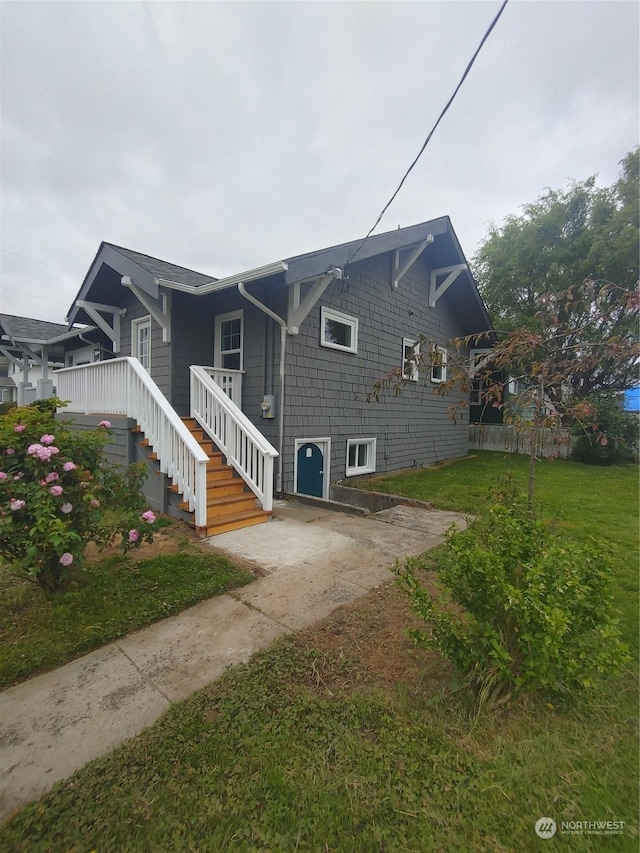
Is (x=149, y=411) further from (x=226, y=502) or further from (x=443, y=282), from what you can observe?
(x=443, y=282)

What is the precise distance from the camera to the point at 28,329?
14609 millimetres

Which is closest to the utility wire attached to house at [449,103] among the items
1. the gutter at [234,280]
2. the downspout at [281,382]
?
the gutter at [234,280]

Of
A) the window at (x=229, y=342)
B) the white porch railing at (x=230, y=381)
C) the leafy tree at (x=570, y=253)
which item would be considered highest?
the leafy tree at (x=570, y=253)

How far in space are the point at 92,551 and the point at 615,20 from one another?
7.10 m

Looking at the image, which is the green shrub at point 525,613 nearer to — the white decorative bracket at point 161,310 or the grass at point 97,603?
the grass at point 97,603

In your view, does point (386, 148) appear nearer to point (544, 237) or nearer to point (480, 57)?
point (480, 57)

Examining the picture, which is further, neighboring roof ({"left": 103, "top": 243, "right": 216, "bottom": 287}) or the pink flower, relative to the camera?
neighboring roof ({"left": 103, "top": 243, "right": 216, "bottom": 287})

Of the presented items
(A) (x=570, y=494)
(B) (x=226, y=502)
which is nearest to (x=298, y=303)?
(B) (x=226, y=502)

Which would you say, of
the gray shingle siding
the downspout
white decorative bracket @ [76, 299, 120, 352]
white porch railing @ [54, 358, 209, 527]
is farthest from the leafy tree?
white decorative bracket @ [76, 299, 120, 352]

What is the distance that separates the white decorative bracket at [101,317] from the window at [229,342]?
10.2 feet

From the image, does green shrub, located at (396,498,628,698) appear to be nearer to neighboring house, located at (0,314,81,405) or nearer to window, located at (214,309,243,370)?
window, located at (214,309,243,370)

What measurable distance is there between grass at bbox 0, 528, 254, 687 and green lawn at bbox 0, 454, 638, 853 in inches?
40.0

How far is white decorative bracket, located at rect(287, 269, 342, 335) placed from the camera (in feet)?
20.9

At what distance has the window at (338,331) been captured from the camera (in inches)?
289
